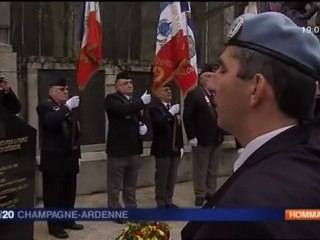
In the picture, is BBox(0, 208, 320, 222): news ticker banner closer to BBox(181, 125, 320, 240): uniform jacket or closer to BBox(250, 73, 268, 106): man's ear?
BBox(181, 125, 320, 240): uniform jacket

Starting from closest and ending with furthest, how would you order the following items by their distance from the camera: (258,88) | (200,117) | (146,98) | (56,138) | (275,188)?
(275,188)
(258,88)
(56,138)
(146,98)
(200,117)

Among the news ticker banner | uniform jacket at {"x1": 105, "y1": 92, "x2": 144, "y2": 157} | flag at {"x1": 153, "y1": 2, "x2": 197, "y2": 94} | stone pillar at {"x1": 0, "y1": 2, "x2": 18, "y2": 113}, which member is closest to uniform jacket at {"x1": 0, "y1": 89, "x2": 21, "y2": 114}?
stone pillar at {"x1": 0, "y1": 2, "x2": 18, "y2": 113}

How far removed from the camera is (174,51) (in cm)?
667

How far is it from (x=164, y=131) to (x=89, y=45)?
165 cm

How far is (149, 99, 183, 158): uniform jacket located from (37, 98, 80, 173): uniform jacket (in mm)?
1442

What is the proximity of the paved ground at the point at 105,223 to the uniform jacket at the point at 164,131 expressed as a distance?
2.52 ft

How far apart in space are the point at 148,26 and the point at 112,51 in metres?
0.82

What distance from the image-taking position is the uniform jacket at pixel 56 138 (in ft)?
20.1

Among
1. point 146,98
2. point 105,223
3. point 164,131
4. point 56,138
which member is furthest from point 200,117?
point 56,138

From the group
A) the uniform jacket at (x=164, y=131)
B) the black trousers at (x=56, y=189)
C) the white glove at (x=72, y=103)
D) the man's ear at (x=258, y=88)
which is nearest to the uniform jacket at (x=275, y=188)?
the man's ear at (x=258, y=88)

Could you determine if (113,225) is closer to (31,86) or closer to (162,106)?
(162,106)

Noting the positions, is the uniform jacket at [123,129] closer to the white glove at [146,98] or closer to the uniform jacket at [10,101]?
the white glove at [146,98]

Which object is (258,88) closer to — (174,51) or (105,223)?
(174,51)

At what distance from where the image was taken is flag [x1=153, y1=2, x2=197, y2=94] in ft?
21.8
